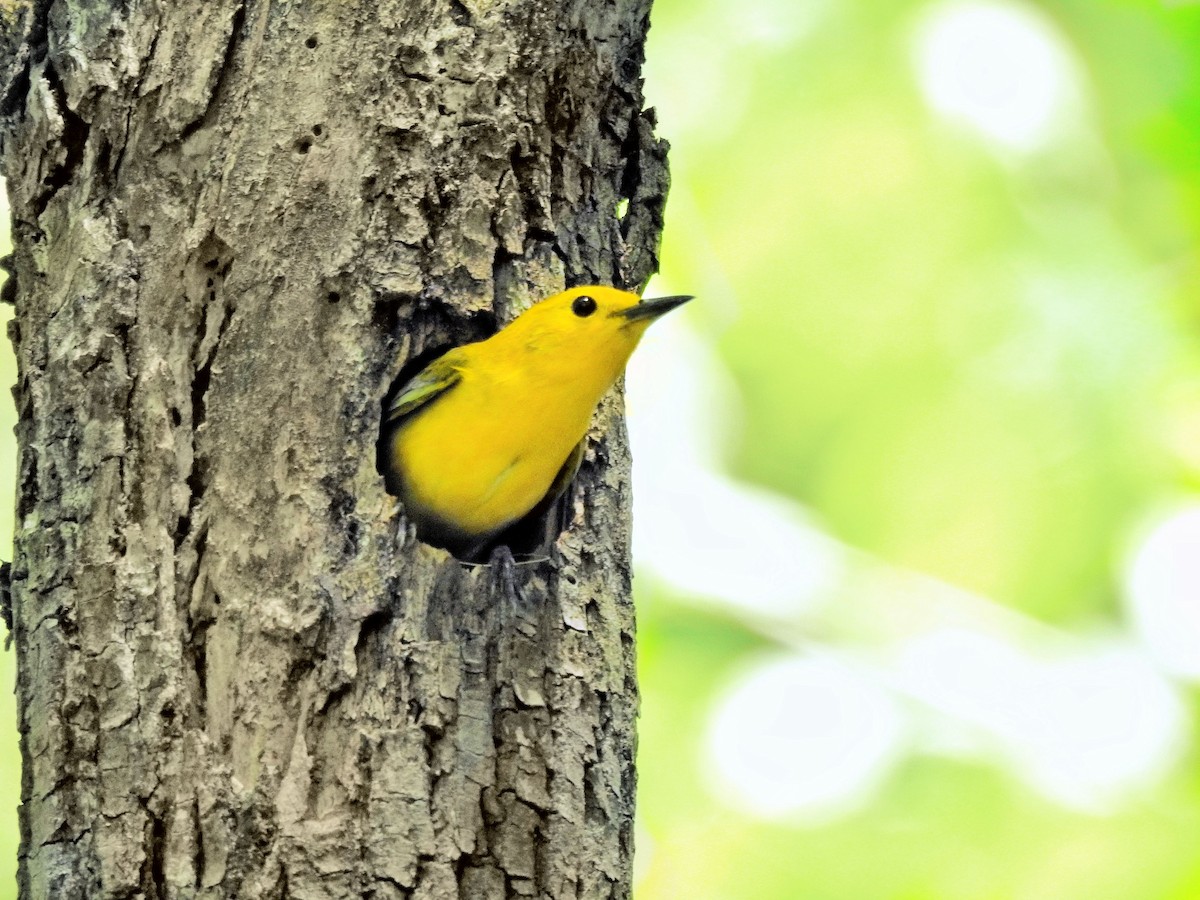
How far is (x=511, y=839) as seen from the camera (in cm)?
348

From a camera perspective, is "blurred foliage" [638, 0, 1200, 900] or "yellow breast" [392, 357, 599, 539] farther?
"blurred foliage" [638, 0, 1200, 900]

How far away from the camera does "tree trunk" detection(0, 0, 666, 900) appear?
346 centimetres

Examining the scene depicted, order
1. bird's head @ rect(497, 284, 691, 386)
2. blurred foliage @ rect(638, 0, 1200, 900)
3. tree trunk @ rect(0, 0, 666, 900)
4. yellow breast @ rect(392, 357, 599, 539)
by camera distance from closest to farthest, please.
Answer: tree trunk @ rect(0, 0, 666, 900) → bird's head @ rect(497, 284, 691, 386) → yellow breast @ rect(392, 357, 599, 539) → blurred foliage @ rect(638, 0, 1200, 900)

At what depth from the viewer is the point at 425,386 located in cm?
419

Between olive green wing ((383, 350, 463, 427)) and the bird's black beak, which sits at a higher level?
the bird's black beak

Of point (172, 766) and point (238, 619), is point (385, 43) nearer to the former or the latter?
point (238, 619)

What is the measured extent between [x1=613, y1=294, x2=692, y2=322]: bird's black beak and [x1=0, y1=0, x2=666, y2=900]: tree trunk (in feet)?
0.83

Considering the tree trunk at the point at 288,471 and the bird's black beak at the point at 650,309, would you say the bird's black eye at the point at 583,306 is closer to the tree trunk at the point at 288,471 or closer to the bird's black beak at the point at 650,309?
the bird's black beak at the point at 650,309

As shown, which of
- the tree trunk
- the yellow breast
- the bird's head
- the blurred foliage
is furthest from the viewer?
the blurred foliage

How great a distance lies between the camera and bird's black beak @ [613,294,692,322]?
422 centimetres

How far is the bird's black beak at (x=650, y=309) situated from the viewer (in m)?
4.22

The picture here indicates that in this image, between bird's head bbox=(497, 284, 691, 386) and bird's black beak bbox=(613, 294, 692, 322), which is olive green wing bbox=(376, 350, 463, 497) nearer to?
bird's head bbox=(497, 284, 691, 386)

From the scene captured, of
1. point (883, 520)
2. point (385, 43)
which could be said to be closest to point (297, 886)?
point (385, 43)

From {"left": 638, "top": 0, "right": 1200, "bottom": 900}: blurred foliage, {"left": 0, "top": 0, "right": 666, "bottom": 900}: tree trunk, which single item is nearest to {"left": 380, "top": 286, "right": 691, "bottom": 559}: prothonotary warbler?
{"left": 0, "top": 0, "right": 666, "bottom": 900}: tree trunk
